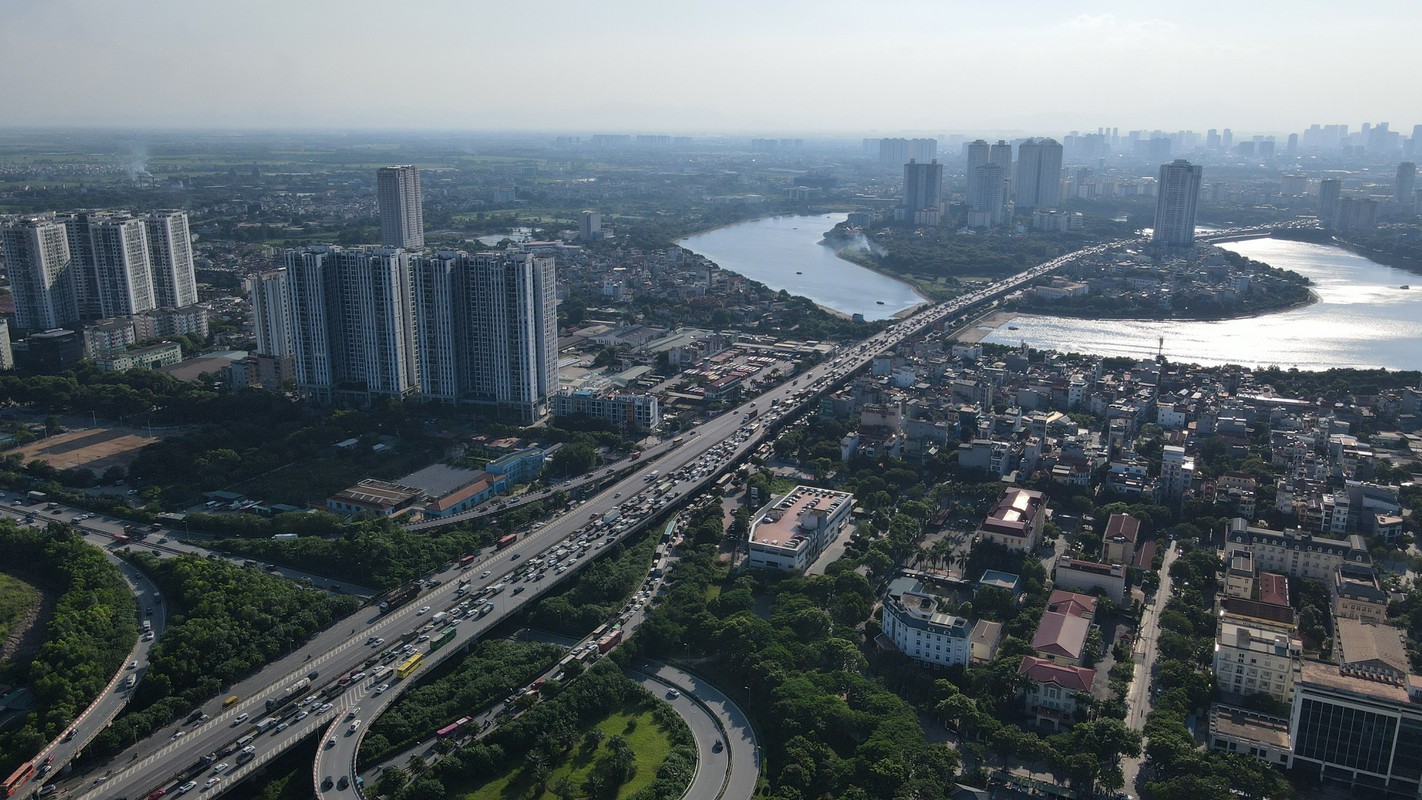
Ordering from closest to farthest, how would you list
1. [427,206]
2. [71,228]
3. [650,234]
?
[71,228], [650,234], [427,206]

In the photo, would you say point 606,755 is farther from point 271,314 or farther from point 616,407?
point 271,314

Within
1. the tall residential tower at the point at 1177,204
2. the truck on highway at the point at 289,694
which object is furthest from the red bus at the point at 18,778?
the tall residential tower at the point at 1177,204

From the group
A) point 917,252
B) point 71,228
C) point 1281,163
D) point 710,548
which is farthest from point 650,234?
point 1281,163

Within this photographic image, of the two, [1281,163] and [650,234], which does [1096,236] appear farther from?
[1281,163]

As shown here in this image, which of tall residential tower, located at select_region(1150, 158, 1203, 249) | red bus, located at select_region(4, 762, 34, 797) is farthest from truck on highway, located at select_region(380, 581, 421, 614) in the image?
tall residential tower, located at select_region(1150, 158, 1203, 249)

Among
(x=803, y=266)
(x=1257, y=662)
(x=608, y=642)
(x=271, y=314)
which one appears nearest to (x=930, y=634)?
(x=1257, y=662)

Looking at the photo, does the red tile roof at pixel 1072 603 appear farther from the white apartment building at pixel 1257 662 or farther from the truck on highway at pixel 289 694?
the truck on highway at pixel 289 694

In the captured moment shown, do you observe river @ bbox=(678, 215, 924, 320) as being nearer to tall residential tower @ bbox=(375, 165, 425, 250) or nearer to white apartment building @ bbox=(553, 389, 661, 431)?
tall residential tower @ bbox=(375, 165, 425, 250)
